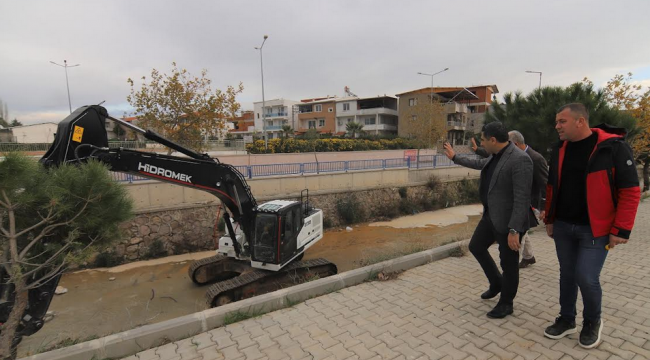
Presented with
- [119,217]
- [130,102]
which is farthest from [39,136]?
[119,217]

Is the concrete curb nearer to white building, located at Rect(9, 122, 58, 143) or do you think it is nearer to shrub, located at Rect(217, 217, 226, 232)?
shrub, located at Rect(217, 217, 226, 232)

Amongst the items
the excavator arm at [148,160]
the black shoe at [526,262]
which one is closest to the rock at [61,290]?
the excavator arm at [148,160]

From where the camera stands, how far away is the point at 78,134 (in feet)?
12.9

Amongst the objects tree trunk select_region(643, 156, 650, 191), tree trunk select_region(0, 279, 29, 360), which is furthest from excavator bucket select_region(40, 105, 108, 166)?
tree trunk select_region(643, 156, 650, 191)

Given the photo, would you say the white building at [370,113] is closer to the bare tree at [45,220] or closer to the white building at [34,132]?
the white building at [34,132]

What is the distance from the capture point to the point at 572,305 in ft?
9.67

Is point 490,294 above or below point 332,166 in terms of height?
below

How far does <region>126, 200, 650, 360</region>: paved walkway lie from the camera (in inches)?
114

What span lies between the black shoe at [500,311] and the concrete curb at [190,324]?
1563 mm

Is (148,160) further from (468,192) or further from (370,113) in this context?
(370,113)

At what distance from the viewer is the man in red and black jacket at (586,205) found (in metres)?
2.49

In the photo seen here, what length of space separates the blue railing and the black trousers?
32.3ft

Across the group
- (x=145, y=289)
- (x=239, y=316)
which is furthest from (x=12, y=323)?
(x=145, y=289)

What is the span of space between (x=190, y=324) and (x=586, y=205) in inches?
154
